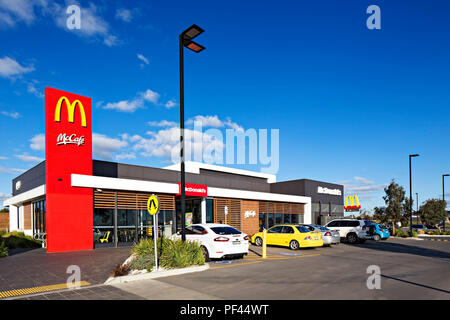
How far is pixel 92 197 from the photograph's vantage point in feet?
62.2

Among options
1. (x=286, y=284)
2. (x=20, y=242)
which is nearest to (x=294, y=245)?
(x=286, y=284)

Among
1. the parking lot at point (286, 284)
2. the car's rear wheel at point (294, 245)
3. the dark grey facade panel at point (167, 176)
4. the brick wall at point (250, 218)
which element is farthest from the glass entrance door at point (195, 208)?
the parking lot at point (286, 284)

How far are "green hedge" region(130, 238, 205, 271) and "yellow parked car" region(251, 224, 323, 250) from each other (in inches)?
336

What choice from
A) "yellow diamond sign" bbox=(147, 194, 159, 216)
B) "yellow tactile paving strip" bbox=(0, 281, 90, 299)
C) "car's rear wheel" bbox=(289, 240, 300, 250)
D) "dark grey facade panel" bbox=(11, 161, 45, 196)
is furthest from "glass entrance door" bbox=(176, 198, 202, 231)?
"yellow tactile paving strip" bbox=(0, 281, 90, 299)

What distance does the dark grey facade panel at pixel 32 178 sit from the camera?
23.4 m

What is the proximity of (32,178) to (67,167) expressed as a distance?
9868 mm

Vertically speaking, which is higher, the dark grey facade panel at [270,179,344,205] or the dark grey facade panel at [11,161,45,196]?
the dark grey facade panel at [11,161,45,196]

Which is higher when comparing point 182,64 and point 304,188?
point 182,64

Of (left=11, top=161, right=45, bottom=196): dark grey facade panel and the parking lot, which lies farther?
(left=11, top=161, right=45, bottom=196): dark grey facade panel

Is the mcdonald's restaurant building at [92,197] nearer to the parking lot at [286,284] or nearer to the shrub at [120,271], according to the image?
the shrub at [120,271]

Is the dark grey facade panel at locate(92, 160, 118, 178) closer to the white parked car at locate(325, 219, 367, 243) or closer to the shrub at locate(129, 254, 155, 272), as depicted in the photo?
the shrub at locate(129, 254, 155, 272)

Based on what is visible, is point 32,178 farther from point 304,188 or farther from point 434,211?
point 434,211

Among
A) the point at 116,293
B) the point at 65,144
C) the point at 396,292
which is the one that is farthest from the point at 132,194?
the point at 396,292

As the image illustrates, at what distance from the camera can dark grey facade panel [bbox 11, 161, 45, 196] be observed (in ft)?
76.8
